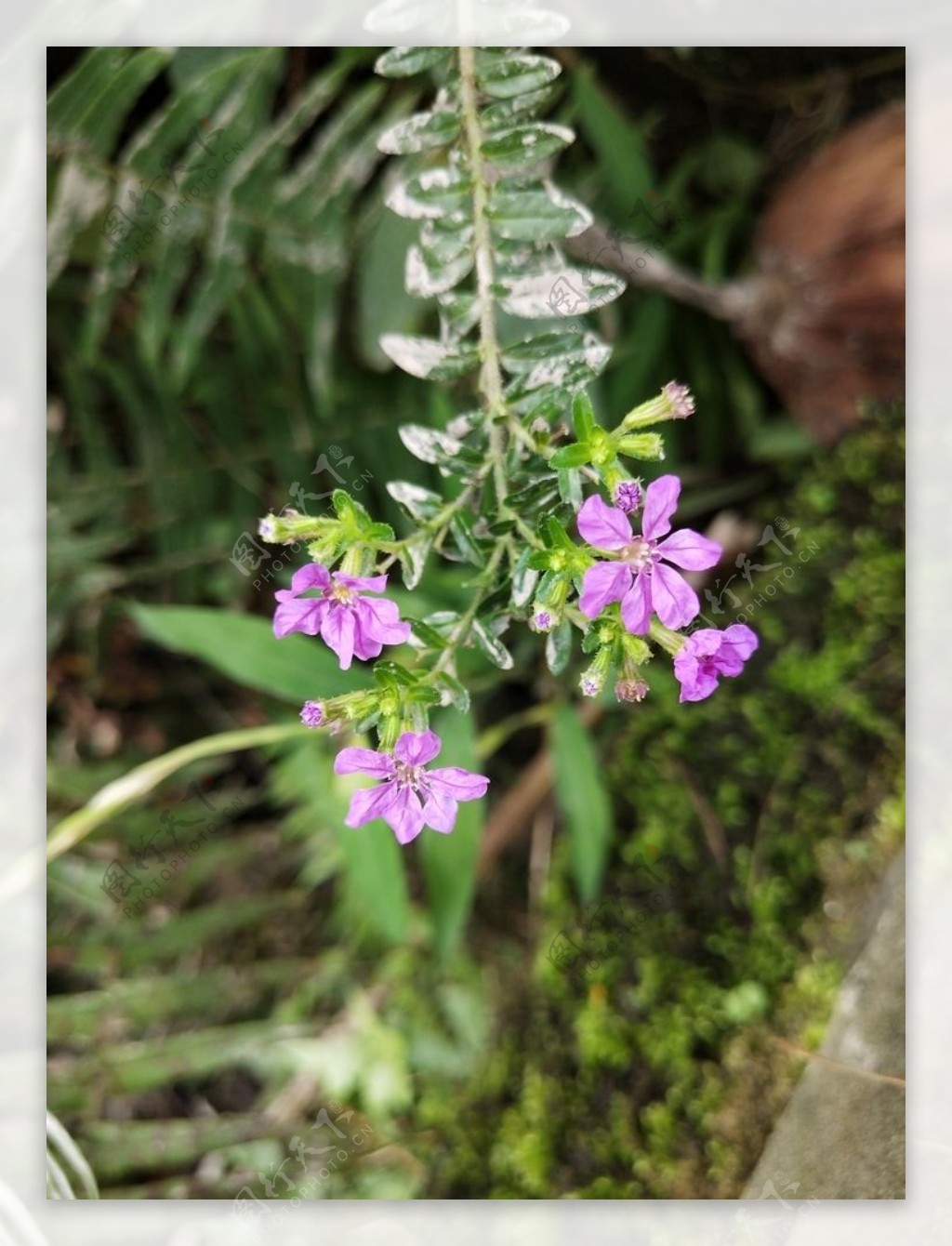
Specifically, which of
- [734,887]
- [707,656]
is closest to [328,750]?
[734,887]

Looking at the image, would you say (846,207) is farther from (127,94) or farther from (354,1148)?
(354,1148)

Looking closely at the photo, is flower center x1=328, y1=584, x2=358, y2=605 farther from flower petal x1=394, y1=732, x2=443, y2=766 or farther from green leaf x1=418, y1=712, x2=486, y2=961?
green leaf x1=418, y1=712, x2=486, y2=961

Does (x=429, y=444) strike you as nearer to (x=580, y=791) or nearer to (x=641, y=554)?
(x=641, y=554)

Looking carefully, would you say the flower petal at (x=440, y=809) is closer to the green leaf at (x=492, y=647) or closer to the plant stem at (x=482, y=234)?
the green leaf at (x=492, y=647)

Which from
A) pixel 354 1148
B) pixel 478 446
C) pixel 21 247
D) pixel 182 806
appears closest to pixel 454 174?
pixel 478 446

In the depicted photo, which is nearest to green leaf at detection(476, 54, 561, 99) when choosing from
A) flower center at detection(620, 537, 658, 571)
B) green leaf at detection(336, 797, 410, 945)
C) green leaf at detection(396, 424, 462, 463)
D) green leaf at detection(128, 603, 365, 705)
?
green leaf at detection(396, 424, 462, 463)

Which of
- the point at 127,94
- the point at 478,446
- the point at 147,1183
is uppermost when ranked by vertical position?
the point at 127,94
